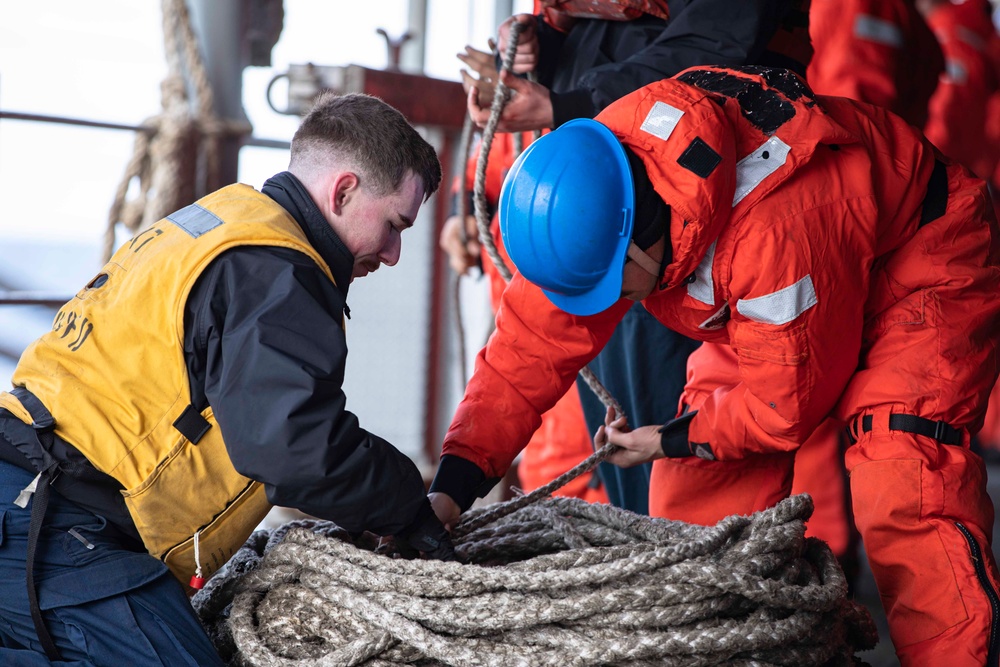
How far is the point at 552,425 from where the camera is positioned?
9.93ft

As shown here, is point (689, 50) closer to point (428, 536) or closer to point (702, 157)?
point (702, 157)

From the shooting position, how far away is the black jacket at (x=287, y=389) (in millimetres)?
1324

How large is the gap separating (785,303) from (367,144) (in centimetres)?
70

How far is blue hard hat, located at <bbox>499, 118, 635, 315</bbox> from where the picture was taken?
5.06 ft

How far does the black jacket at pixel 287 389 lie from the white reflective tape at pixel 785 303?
2.00 ft

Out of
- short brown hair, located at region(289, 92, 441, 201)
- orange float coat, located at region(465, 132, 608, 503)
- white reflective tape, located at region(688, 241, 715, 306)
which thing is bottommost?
orange float coat, located at region(465, 132, 608, 503)

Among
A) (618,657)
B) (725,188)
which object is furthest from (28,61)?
(618,657)

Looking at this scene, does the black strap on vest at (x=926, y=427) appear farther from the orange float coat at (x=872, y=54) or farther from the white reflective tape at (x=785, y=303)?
the orange float coat at (x=872, y=54)

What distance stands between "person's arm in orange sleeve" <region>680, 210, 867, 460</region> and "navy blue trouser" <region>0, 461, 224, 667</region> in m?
0.96

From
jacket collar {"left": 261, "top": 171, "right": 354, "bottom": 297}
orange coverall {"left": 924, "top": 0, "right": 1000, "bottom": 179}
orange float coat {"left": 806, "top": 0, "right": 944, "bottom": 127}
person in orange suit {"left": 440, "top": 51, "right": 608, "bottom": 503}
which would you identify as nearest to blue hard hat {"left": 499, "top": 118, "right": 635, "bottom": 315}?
jacket collar {"left": 261, "top": 171, "right": 354, "bottom": 297}

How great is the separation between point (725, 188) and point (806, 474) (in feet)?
5.37

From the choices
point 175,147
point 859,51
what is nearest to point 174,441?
point 175,147

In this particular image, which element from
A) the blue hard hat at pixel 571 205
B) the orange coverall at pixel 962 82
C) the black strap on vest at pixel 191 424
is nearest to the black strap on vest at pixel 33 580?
the black strap on vest at pixel 191 424

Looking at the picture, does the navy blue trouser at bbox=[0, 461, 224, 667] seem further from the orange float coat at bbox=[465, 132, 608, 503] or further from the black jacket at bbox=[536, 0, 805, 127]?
the orange float coat at bbox=[465, 132, 608, 503]
